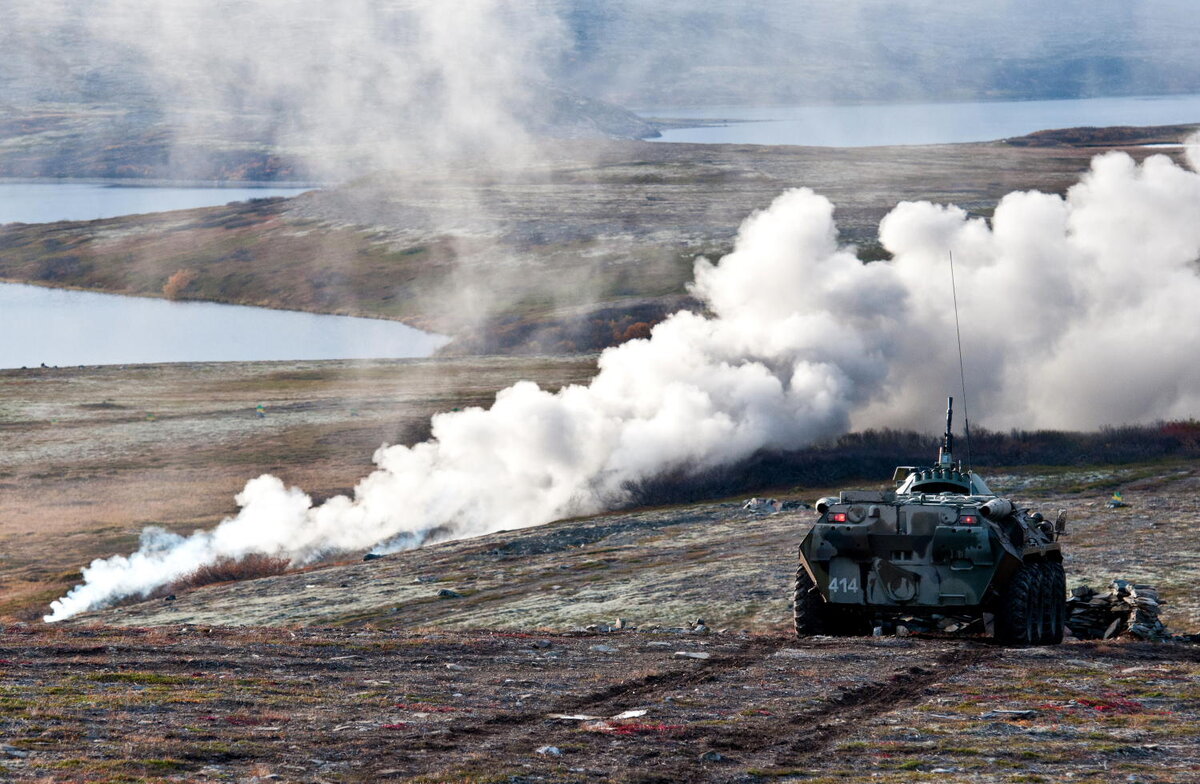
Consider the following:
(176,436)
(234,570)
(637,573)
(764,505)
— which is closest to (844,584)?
(637,573)

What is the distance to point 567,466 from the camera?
6656 centimetres

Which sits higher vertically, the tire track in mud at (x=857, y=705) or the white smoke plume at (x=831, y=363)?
the white smoke plume at (x=831, y=363)

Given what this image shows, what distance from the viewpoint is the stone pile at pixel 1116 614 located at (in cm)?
2847

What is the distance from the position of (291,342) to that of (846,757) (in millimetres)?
110282

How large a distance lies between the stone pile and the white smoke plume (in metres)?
34.6

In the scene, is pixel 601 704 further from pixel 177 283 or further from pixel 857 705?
pixel 177 283

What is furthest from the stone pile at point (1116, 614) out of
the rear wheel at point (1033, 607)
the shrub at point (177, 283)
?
the shrub at point (177, 283)

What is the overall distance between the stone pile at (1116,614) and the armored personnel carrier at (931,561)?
2.57 m

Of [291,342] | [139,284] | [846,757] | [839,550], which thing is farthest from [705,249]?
[846,757]

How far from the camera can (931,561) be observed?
84.3ft

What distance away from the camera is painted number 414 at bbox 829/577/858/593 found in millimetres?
26219

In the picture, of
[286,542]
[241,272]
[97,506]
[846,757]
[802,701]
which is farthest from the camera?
[241,272]

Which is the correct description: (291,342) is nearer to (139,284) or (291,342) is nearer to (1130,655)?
(139,284)

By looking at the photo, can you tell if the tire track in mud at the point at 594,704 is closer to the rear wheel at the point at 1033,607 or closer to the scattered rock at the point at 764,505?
the rear wheel at the point at 1033,607
